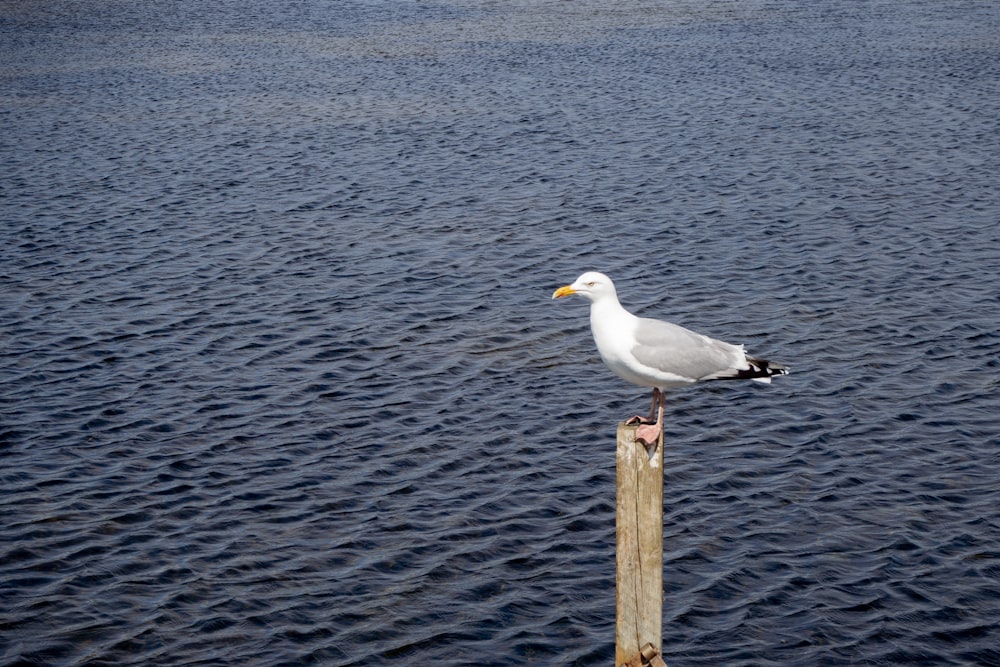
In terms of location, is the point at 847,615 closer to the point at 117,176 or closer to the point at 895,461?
the point at 895,461

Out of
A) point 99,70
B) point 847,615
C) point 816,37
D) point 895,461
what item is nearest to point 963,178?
point 895,461

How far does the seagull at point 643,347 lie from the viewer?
12844mm

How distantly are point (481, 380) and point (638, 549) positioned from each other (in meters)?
11.7

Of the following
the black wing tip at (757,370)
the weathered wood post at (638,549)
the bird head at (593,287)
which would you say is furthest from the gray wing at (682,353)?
the weathered wood post at (638,549)

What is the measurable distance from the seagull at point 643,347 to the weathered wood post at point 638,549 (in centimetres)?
129

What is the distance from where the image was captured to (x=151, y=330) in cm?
2566

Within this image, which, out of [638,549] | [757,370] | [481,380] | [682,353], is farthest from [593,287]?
[481,380]

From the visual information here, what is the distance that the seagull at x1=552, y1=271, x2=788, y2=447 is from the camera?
12.8 meters

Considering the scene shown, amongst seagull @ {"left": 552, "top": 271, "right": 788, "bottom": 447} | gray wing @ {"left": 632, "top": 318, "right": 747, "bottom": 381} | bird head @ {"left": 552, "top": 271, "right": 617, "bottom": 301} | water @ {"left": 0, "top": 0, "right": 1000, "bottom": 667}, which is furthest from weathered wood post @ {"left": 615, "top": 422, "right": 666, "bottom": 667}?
water @ {"left": 0, "top": 0, "right": 1000, "bottom": 667}

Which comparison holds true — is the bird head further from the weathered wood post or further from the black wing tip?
the weathered wood post

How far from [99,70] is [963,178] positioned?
45.2 metres

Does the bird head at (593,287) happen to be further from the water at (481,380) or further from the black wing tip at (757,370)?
the water at (481,380)

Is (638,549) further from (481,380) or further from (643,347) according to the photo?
(481,380)

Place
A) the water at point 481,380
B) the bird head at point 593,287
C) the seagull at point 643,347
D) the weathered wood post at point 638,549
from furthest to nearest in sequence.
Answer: the water at point 481,380 < the bird head at point 593,287 < the seagull at point 643,347 < the weathered wood post at point 638,549
